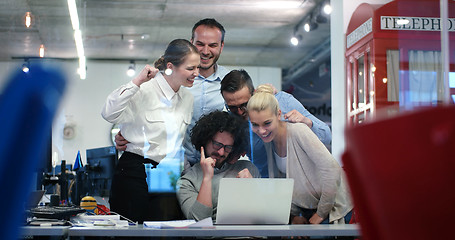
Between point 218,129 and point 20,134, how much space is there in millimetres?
4014

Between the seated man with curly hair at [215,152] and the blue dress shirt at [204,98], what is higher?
the blue dress shirt at [204,98]

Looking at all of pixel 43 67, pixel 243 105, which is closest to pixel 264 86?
pixel 243 105

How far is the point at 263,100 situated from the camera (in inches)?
191

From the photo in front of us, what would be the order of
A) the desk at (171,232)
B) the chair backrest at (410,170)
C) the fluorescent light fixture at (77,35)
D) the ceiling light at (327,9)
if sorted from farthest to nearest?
the ceiling light at (327,9) < the fluorescent light fixture at (77,35) < the desk at (171,232) < the chair backrest at (410,170)

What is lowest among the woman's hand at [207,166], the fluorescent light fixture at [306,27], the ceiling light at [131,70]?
the woman's hand at [207,166]

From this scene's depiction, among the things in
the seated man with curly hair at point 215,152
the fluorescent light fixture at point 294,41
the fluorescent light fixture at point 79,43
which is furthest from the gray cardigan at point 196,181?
the fluorescent light fixture at point 79,43

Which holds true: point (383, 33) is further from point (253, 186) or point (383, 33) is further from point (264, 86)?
point (253, 186)

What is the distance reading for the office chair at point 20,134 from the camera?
628 millimetres

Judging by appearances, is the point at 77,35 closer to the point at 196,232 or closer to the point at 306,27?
the point at 306,27

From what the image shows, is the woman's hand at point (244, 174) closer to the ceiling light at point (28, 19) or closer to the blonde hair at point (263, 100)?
the blonde hair at point (263, 100)

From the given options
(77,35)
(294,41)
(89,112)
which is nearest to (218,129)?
(89,112)

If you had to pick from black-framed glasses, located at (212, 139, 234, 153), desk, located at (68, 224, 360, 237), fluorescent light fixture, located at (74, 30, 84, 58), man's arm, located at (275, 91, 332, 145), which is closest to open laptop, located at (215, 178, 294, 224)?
desk, located at (68, 224, 360, 237)

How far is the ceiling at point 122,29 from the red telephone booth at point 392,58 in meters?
0.71

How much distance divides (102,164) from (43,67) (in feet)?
12.7
